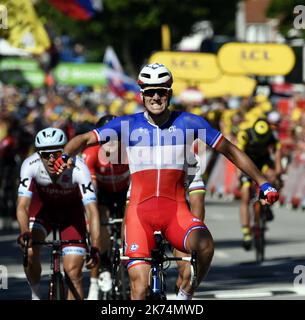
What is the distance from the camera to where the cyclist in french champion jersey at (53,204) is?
11.7 m

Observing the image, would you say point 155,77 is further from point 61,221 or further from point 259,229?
point 259,229

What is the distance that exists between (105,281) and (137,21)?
63.6 meters

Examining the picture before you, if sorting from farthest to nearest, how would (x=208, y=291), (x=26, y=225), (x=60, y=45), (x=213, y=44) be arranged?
(x=60, y=45)
(x=213, y=44)
(x=208, y=291)
(x=26, y=225)

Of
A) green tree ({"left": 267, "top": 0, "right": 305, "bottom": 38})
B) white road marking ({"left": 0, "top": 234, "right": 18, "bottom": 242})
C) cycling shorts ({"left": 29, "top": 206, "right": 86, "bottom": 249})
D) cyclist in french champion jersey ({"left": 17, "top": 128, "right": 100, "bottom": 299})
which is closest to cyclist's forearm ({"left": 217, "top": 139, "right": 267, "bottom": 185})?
cyclist in french champion jersey ({"left": 17, "top": 128, "right": 100, "bottom": 299})

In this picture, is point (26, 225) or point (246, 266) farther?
point (246, 266)

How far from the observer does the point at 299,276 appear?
16.3 m

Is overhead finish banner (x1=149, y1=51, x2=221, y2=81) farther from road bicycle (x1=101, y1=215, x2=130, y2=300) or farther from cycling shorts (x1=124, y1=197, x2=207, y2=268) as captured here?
cycling shorts (x1=124, y1=197, x2=207, y2=268)

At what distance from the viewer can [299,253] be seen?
19.1m

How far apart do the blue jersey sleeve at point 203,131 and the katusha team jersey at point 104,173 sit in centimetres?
370

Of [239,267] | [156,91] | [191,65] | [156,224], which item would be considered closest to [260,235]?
[239,267]

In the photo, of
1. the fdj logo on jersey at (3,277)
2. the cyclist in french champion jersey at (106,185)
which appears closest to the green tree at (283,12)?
the fdj logo on jersey at (3,277)
